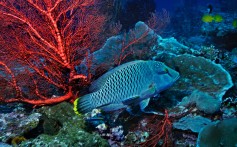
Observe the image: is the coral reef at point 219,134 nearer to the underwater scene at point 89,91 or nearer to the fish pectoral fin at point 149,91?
the underwater scene at point 89,91

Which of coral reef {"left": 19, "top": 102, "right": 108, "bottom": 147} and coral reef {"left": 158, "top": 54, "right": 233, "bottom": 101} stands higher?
coral reef {"left": 19, "top": 102, "right": 108, "bottom": 147}

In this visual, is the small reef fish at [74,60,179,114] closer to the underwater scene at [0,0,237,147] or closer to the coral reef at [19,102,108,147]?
the underwater scene at [0,0,237,147]

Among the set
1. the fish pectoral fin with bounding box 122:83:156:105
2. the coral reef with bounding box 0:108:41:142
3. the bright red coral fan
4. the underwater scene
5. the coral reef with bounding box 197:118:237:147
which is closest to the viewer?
the fish pectoral fin with bounding box 122:83:156:105

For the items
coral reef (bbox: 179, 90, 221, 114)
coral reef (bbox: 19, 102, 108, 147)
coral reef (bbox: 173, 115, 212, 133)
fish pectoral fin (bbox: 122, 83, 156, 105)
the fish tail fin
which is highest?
the fish tail fin

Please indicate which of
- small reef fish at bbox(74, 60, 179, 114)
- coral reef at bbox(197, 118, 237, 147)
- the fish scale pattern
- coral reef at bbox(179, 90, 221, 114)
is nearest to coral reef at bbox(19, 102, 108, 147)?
small reef fish at bbox(74, 60, 179, 114)

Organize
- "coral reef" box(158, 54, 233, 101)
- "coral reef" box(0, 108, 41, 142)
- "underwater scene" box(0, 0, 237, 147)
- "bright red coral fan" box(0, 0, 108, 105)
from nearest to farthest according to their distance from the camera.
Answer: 1. "underwater scene" box(0, 0, 237, 147)
2. "coral reef" box(0, 108, 41, 142)
3. "bright red coral fan" box(0, 0, 108, 105)
4. "coral reef" box(158, 54, 233, 101)

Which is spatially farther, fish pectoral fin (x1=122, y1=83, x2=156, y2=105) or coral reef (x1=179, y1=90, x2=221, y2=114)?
coral reef (x1=179, y1=90, x2=221, y2=114)

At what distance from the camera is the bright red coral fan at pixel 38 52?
355 cm

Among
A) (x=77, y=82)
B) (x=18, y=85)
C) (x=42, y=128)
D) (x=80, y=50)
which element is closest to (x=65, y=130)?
(x=42, y=128)

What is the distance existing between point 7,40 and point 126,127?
2634 mm

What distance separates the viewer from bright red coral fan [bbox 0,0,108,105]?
11.7 feet

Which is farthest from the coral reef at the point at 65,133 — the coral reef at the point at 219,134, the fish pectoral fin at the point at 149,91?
the coral reef at the point at 219,134

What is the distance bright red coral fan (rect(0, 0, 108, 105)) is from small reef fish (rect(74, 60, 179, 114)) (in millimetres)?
1091

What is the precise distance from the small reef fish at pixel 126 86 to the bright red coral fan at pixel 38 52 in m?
1.09
